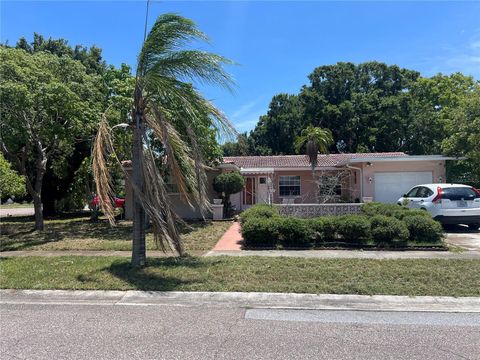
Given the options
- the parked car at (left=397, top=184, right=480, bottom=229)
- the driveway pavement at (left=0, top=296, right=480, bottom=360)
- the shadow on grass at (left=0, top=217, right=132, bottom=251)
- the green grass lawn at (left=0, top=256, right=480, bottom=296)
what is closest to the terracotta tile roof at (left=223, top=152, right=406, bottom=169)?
the shadow on grass at (left=0, top=217, right=132, bottom=251)

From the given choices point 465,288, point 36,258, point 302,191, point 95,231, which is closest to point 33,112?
point 95,231

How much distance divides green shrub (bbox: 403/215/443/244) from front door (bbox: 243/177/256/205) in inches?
572

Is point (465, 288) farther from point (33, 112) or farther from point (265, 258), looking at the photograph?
point (33, 112)

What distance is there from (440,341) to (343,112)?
37.0m

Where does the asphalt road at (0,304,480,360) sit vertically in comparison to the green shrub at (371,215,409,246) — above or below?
below

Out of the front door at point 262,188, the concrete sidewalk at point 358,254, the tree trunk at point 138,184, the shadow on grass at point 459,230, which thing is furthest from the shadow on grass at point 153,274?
Result: the front door at point 262,188

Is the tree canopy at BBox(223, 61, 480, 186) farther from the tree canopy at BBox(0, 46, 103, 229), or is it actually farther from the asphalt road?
the asphalt road

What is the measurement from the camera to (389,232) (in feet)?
36.4

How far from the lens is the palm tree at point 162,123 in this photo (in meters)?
8.13

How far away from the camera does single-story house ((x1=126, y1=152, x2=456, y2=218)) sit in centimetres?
2047

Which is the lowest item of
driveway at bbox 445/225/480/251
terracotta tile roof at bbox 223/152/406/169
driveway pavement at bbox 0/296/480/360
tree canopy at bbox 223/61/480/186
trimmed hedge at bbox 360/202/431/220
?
driveway pavement at bbox 0/296/480/360

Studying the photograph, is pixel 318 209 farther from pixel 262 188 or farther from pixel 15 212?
pixel 15 212

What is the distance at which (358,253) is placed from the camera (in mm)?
10398

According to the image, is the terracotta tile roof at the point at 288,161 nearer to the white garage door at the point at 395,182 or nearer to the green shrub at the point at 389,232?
the white garage door at the point at 395,182
